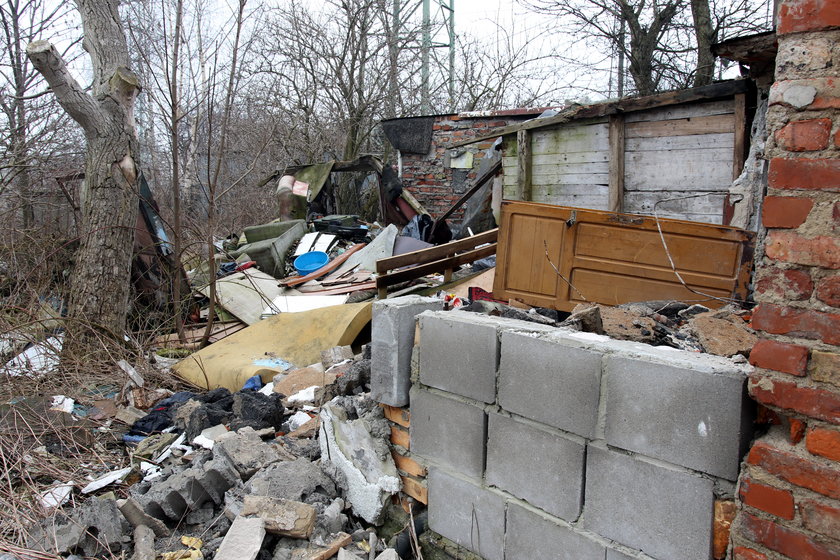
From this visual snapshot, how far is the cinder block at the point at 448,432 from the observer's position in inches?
99.3

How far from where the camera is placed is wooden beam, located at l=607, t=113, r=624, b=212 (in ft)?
22.4

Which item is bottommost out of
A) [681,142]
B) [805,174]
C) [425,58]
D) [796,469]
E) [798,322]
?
[796,469]

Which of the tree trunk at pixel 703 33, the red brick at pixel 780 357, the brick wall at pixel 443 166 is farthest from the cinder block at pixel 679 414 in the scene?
the tree trunk at pixel 703 33

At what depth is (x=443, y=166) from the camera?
11648 millimetres

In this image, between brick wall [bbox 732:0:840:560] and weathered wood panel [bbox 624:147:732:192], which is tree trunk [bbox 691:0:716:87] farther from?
brick wall [bbox 732:0:840:560]

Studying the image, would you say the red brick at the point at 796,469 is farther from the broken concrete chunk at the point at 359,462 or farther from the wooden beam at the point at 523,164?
the wooden beam at the point at 523,164

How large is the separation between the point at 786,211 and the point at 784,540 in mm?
960

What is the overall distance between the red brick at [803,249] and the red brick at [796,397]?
1.14 ft

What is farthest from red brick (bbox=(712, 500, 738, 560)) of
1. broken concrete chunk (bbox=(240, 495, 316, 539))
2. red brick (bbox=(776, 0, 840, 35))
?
broken concrete chunk (bbox=(240, 495, 316, 539))

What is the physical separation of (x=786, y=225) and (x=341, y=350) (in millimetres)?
3297

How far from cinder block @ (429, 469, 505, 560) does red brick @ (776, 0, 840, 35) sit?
1993mm

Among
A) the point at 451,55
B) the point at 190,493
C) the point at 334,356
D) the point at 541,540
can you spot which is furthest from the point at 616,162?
the point at 451,55

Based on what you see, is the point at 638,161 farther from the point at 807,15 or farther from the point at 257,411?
the point at 807,15

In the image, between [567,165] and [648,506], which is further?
[567,165]
